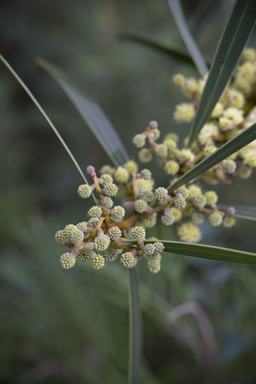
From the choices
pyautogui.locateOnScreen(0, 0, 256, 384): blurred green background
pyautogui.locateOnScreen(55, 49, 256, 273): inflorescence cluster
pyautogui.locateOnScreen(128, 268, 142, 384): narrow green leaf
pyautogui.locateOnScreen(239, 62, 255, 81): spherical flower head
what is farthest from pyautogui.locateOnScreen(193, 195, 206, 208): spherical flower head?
pyautogui.locateOnScreen(0, 0, 256, 384): blurred green background

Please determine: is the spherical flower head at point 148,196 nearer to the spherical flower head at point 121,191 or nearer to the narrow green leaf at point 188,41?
the spherical flower head at point 121,191

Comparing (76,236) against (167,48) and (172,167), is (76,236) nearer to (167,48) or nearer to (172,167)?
(172,167)

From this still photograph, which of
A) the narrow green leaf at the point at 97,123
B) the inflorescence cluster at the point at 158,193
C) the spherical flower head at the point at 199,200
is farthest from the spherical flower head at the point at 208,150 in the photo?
the narrow green leaf at the point at 97,123

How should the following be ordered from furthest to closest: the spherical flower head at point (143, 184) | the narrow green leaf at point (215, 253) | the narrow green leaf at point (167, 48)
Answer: the narrow green leaf at point (167, 48), the spherical flower head at point (143, 184), the narrow green leaf at point (215, 253)

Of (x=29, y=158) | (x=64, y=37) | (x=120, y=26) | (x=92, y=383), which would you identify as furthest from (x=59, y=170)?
(x=92, y=383)

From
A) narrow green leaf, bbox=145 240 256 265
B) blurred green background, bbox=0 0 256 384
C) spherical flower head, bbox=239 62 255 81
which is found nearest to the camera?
narrow green leaf, bbox=145 240 256 265

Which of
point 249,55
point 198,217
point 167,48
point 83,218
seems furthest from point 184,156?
point 83,218

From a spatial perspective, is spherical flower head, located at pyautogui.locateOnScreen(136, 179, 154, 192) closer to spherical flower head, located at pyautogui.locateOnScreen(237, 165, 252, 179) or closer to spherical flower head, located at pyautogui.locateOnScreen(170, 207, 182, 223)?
spherical flower head, located at pyautogui.locateOnScreen(170, 207, 182, 223)
